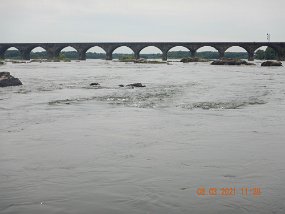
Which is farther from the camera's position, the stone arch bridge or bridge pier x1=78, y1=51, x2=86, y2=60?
bridge pier x1=78, y1=51, x2=86, y2=60

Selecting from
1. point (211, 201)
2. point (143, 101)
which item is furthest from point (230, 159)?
point (143, 101)

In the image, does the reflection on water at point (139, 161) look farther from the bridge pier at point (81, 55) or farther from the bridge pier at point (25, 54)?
the bridge pier at point (25, 54)

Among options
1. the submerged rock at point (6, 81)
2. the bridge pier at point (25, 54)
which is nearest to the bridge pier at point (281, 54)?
the bridge pier at point (25, 54)

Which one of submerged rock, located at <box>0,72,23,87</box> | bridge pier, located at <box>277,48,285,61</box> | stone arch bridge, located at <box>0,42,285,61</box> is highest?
stone arch bridge, located at <box>0,42,285,61</box>

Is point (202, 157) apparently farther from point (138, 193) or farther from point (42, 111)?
point (42, 111)

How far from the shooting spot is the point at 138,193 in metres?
4.63

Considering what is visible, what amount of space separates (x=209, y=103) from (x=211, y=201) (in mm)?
10133

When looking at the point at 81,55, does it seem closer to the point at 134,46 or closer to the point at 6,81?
the point at 134,46
